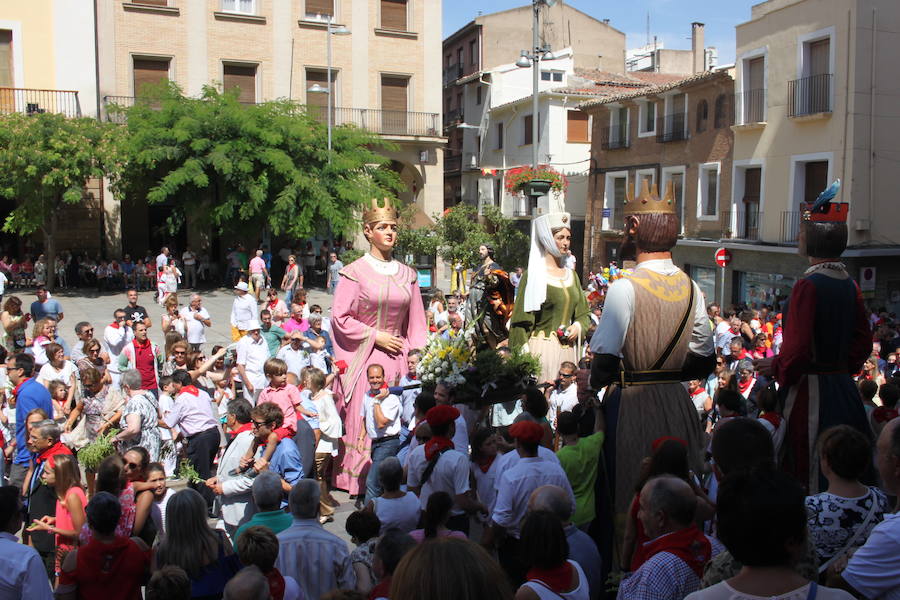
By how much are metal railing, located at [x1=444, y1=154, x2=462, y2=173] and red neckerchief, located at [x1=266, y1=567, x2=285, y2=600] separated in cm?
4314

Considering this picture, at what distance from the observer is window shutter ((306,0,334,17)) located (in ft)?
103

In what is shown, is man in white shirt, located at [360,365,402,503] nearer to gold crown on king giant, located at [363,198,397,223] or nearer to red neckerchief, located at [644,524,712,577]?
gold crown on king giant, located at [363,198,397,223]

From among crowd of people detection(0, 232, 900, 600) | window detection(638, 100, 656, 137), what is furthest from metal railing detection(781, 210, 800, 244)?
crowd of people detection(0, 232, 900, 600)

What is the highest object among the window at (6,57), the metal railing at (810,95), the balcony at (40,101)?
the window at (6,57)

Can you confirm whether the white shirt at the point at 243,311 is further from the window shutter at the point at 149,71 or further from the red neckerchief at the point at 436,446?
the window shutter at the point at 149,71

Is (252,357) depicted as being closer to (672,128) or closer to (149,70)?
(672,128)

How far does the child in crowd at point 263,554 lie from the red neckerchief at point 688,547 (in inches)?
66.1

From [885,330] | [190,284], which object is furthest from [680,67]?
[885,330]

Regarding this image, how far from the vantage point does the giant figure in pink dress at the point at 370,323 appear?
6.68m

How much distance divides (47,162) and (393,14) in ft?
48.8

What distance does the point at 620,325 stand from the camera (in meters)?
4.28

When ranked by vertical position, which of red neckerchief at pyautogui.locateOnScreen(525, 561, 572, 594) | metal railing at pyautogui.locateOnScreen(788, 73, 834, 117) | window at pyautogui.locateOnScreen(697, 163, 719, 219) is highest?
metal railing at pyautogui.locateOnScreen(788, 73, 834, 117)

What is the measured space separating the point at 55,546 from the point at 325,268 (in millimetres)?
23617

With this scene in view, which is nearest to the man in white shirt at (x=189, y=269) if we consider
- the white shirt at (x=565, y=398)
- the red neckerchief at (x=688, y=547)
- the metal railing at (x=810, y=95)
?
the metal railing at (x=810, y=95)
